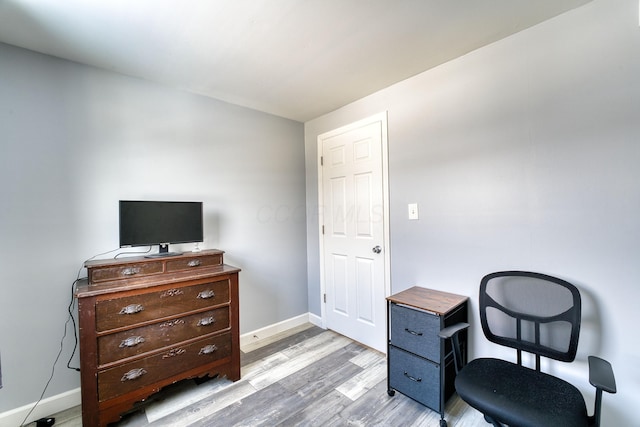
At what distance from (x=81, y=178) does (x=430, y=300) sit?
8.65 ft

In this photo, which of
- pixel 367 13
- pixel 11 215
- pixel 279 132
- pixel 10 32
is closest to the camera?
pixel 367 13

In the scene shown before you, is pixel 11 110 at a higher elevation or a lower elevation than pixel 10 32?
lower

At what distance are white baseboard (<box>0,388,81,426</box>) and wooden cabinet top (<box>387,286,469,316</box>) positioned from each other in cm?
232

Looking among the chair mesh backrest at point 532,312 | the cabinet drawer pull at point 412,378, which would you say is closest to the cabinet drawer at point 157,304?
the cabinet drawer pull at point 412,378

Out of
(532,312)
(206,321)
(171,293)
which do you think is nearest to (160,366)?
(206,321)

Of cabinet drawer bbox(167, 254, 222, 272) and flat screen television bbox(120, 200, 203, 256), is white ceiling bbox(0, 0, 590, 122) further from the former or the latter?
cabinet drawer bbox(167, 254, 222, 272)

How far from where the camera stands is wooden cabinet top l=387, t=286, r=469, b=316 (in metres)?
1.77

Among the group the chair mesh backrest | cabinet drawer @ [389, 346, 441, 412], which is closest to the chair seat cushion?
the chair mesh backrest

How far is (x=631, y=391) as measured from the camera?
1.41m

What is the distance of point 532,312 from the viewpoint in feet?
5.18

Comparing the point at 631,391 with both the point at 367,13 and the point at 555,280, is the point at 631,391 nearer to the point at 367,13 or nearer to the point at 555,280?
the point at 555,280

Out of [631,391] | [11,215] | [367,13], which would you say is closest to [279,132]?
[367,13]

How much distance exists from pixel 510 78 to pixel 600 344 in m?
1.63

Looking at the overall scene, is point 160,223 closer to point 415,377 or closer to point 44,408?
point 44,408
